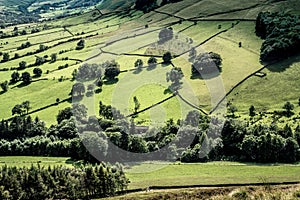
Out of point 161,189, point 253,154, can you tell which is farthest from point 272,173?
point 161,189

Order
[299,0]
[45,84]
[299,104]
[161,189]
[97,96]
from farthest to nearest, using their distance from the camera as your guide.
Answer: [299,0] → [45,84] → [97,96] → [299,104] → [161,189]

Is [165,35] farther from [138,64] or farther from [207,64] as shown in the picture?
[207,64]

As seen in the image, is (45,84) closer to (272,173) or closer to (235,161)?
(235,161)

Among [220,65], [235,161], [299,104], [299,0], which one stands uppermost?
[299,0]

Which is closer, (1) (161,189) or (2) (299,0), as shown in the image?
(1) (161,189)

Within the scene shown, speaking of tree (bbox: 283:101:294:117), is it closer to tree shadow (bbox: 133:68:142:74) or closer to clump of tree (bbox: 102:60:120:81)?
tree shadow (bbox: 133:68:142:74)

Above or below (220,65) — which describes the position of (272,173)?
below

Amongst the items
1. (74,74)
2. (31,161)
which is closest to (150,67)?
(74,74)
